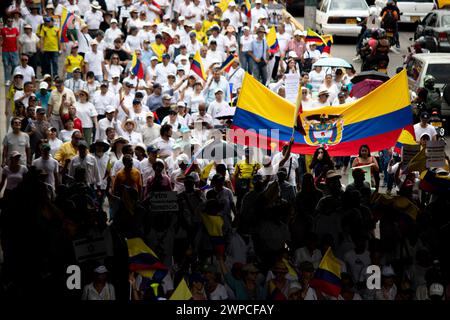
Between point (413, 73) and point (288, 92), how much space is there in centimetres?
617

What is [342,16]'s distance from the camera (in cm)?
3572

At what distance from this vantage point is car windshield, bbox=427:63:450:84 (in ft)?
87.1

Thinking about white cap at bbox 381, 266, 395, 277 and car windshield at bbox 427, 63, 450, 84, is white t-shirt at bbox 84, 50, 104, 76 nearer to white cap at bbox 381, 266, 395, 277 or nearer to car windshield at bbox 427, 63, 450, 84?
car windshield at bbox 427, 63, 450, 84

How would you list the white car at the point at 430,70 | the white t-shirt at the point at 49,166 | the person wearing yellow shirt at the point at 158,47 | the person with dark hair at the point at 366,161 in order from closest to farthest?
the white t-shirt at the point at 49,166, the person with dark hair at the point at 366,161, the white car at the point at 430,70, the person wearing yellow shirt at the point at 158,47

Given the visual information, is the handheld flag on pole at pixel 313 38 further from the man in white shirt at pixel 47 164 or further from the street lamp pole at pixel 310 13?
the man in white shirt at pixel 47 164

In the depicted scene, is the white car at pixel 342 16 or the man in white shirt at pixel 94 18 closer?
the man in white shirt at pixel 94 18

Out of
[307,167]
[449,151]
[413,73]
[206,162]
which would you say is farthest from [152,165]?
[413,73]

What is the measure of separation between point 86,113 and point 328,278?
27.9 ft

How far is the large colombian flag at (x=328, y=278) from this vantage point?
46.5ft

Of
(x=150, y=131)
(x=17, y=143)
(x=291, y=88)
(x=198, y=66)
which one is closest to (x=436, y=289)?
(x=17, y=143)

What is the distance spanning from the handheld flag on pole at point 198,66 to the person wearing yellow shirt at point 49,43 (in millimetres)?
3384

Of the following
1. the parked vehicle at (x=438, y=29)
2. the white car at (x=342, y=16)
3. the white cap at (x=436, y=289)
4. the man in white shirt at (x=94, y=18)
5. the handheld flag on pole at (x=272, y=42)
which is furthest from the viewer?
the white car at (x=342, y=16)

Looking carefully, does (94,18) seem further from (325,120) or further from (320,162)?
(320,162)

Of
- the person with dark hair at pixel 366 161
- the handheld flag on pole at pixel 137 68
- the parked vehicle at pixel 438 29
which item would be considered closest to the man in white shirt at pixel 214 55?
the handheld flag on pole at pixel 137 68
